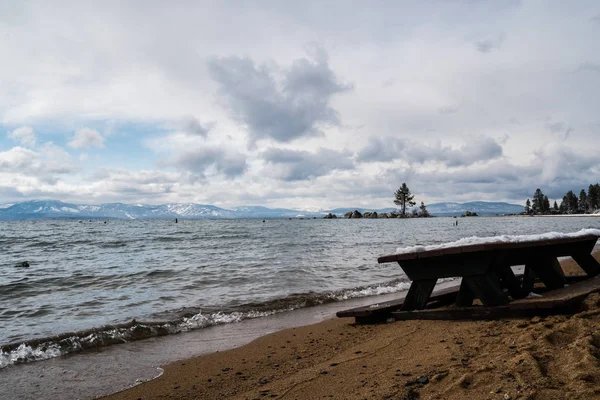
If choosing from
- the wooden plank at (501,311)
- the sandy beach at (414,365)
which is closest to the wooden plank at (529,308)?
the wooden plank at (501,311)

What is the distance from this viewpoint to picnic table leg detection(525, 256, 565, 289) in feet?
22.7

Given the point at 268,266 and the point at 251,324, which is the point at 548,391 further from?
the point at 268,266

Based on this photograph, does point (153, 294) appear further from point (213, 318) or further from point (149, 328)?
point (149, 328)

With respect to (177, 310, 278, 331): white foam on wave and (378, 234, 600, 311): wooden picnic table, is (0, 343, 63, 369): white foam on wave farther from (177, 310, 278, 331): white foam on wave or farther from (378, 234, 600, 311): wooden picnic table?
(378, 234, 600, 311): wooden picnic table

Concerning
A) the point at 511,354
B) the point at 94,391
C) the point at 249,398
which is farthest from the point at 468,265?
the point at 94,391

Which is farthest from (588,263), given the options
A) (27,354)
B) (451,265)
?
(27,354)

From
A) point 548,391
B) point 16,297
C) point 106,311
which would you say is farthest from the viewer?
Result: point 16,297

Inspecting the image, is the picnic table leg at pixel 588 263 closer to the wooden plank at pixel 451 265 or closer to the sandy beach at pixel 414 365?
the sandy beach at pixel 414 365

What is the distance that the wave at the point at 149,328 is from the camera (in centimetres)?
646

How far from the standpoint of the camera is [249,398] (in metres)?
3.93

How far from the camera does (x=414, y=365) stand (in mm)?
3969

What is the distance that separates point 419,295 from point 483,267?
4.04ft

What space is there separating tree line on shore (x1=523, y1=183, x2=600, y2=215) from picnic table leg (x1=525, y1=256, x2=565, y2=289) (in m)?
181

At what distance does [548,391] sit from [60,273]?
17.9 metres
